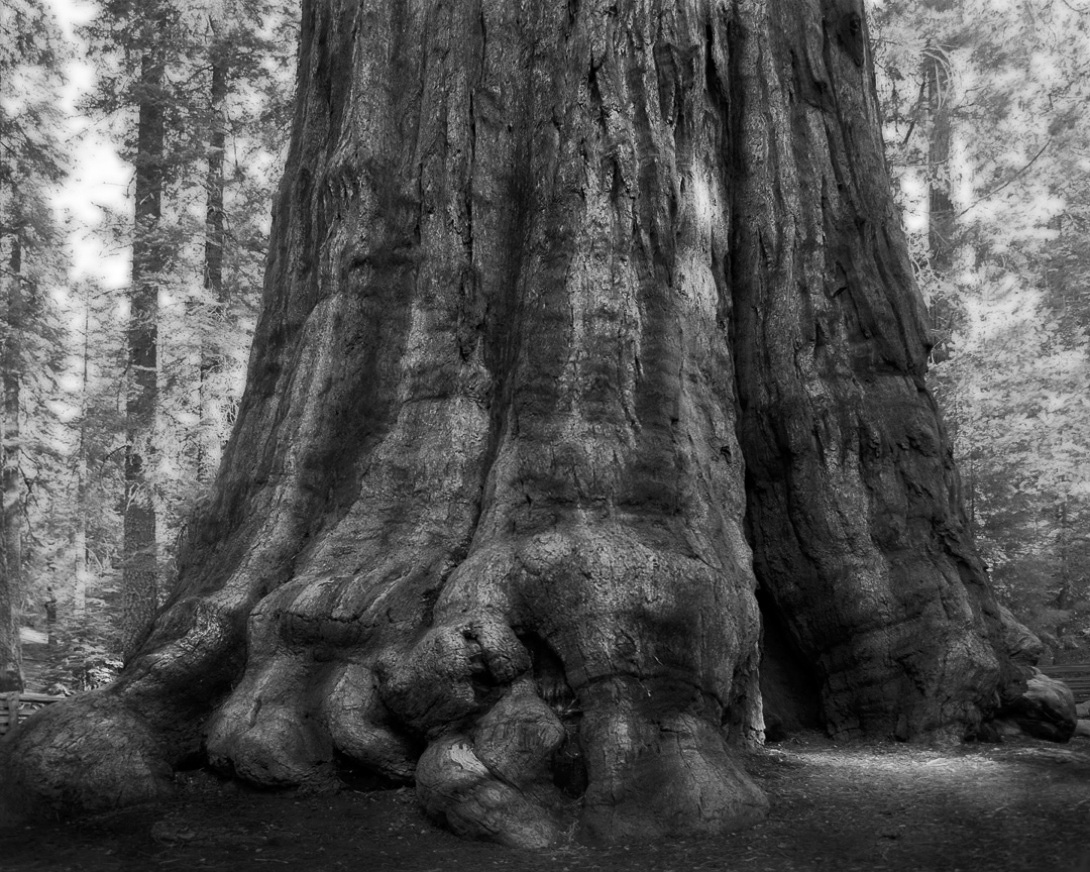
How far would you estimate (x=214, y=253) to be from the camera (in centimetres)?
1543

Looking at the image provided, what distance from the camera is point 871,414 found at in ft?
21.0

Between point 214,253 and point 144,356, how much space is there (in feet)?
6.32

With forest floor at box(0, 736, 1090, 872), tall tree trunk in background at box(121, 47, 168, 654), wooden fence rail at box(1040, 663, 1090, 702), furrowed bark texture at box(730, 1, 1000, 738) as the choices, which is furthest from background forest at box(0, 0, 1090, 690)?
forest floor at box(0, 736, 1090, 872)

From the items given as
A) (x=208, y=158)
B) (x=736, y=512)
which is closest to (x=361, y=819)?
(x=736, y=512)

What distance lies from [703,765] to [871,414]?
303 centimetres

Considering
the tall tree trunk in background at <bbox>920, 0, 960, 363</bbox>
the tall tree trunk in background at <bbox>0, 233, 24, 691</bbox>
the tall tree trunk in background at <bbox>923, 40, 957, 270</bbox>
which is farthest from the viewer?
the tall tree trunk in background at <bbox>923, 40, 957, 270</bbox>

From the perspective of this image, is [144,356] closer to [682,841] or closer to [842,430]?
[842,430]

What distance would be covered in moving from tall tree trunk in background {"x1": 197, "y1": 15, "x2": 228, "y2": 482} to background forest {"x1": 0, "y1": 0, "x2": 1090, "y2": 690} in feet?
0.14

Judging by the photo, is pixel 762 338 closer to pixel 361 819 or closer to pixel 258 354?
pixel 258 354

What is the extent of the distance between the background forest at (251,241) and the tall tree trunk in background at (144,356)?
1.6 inches

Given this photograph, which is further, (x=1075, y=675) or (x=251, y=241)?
(x=251, y=241)

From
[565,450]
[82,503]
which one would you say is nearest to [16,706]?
[565,450]

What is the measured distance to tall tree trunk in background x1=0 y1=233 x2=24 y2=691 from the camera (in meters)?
12.3

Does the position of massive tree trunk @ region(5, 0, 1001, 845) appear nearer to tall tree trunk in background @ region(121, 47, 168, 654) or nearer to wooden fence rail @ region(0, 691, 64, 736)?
wooden fence rail @ region(0, 691, 64, 736)
